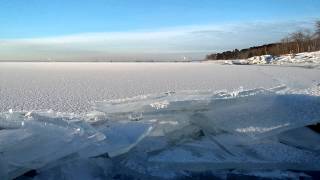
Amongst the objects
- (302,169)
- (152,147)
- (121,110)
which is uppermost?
(121,110)

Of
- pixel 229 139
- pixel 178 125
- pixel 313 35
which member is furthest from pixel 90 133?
pixel 313 35

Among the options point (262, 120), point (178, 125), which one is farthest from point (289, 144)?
point (178, 125)

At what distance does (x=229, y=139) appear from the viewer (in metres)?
3.96

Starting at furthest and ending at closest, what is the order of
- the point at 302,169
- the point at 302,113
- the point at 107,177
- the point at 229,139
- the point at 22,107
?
the point at 22,107 → the point at 302,113 → the point at 229,139 → the point at 302,169 → the point at 107,177

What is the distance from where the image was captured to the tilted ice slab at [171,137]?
343cm

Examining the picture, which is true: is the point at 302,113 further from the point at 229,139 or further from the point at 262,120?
the point at 229,139

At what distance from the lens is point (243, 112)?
4.28 metres

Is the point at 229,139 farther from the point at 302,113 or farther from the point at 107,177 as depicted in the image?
the point at 107,177

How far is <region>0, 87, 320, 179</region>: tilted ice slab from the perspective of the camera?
3.43 meters

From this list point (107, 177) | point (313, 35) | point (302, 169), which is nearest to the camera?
point (107, 177)

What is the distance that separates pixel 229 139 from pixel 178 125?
524 millimetres

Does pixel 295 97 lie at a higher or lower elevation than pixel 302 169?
higher

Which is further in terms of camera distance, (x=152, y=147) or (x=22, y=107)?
(x=22, y=107)

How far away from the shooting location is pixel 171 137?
4059 millimetres
